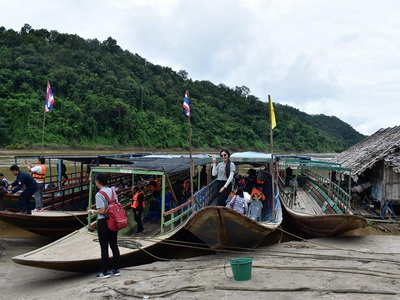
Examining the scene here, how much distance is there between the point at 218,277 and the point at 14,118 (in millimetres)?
36142

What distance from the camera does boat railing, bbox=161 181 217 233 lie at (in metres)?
7.31

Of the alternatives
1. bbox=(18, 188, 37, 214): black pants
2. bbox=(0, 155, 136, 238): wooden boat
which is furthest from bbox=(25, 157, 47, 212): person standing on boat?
bbox=(18, 188, 37, 214): black pants

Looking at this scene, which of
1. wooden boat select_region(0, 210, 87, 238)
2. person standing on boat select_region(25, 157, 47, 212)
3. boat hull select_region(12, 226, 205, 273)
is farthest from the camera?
person standing on boat select_region(25, 157, 47, 212)

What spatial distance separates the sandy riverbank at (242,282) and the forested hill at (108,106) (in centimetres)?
3171

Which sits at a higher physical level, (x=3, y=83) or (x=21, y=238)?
(x=3, y=83)

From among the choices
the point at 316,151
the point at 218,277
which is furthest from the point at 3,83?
the point at 316,151

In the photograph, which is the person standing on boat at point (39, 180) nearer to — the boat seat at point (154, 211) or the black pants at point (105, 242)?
the boat seat at point (154, 211)

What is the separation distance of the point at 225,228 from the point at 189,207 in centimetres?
196

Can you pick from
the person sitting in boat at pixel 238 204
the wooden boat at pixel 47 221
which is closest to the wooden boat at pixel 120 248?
the person sitting in boat at pixel 238 204

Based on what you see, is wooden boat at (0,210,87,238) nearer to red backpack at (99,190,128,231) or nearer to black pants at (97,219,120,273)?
black pants at (97,219,120,273)

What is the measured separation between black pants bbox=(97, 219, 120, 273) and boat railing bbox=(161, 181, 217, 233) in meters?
1.38

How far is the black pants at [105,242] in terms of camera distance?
17.8 ft

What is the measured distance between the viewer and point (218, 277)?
529 cm

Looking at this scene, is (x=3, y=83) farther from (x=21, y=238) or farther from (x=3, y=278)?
(x=3, y=278)
